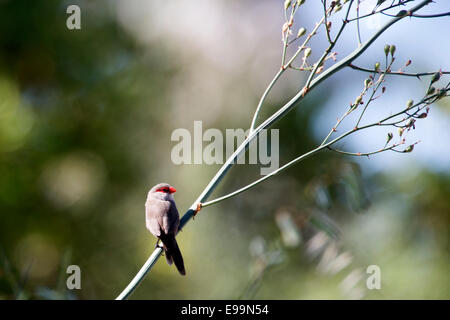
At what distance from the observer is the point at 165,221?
3.57ft

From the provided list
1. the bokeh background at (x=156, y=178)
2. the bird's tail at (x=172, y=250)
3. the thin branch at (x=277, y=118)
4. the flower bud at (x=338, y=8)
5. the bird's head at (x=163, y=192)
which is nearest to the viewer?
the thin branch at (x=277, y=118)

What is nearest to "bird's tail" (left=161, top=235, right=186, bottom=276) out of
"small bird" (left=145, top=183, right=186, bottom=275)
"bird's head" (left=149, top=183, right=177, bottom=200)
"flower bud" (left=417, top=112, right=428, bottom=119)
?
"small bird" (left=145, top=183, right=186, bottom=275)

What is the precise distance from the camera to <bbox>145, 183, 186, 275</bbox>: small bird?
1059 millimetres

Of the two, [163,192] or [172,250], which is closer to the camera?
[172,250]

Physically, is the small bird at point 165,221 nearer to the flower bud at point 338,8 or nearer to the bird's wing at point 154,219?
the bird's wing at point 154,219

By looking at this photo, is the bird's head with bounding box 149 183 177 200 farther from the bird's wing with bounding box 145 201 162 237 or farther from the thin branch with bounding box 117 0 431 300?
the thin branch with bounding box 117 0 431 300

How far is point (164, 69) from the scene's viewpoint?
3551 mm

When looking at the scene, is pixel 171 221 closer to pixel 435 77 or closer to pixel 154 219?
pixel 154 219

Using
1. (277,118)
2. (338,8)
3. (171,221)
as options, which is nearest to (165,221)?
(171,221)

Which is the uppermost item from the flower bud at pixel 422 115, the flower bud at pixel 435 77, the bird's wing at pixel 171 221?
the flower bud at pixel 435 77

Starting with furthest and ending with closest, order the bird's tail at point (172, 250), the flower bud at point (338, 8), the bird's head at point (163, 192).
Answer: the bird's head at point (163, 192), the bird's tail at point (172, 250), the flower bud at point (338, 8)

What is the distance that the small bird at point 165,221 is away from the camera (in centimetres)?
106

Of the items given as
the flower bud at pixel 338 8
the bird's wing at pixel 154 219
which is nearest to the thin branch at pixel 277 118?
the flower bud at pixel 338 8
